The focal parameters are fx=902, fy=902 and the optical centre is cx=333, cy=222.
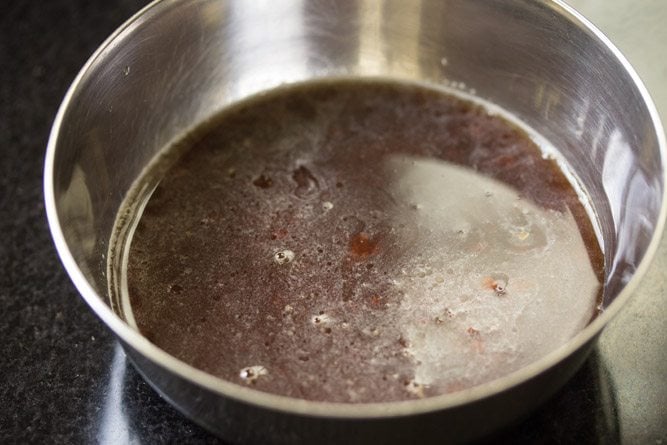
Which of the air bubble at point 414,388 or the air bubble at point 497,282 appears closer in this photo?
the air bubble at point 414,388

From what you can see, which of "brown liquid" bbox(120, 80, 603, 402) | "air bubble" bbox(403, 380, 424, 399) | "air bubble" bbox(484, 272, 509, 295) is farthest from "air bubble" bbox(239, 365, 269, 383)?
"air bubble" bbox(484, 272, 509, 295)

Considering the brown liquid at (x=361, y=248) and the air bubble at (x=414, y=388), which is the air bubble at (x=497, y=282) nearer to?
the brown liquid at (x=361, y=248)

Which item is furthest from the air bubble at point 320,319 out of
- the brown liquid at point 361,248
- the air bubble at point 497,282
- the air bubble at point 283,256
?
the air bubble at point 497,282

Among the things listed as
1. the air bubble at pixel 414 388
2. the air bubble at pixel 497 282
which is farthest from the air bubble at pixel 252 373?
the air bubble at pixel 497 282

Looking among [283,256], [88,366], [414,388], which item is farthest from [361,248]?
[88,366]

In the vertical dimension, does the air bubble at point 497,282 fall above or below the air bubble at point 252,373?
above

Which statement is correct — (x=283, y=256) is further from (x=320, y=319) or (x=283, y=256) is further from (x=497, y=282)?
(x=497, y=282)

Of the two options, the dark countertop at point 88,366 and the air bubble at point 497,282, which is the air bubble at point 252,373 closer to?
the dark countertop at point 88,366

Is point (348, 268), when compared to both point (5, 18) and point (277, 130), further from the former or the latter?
point (5, 18)
